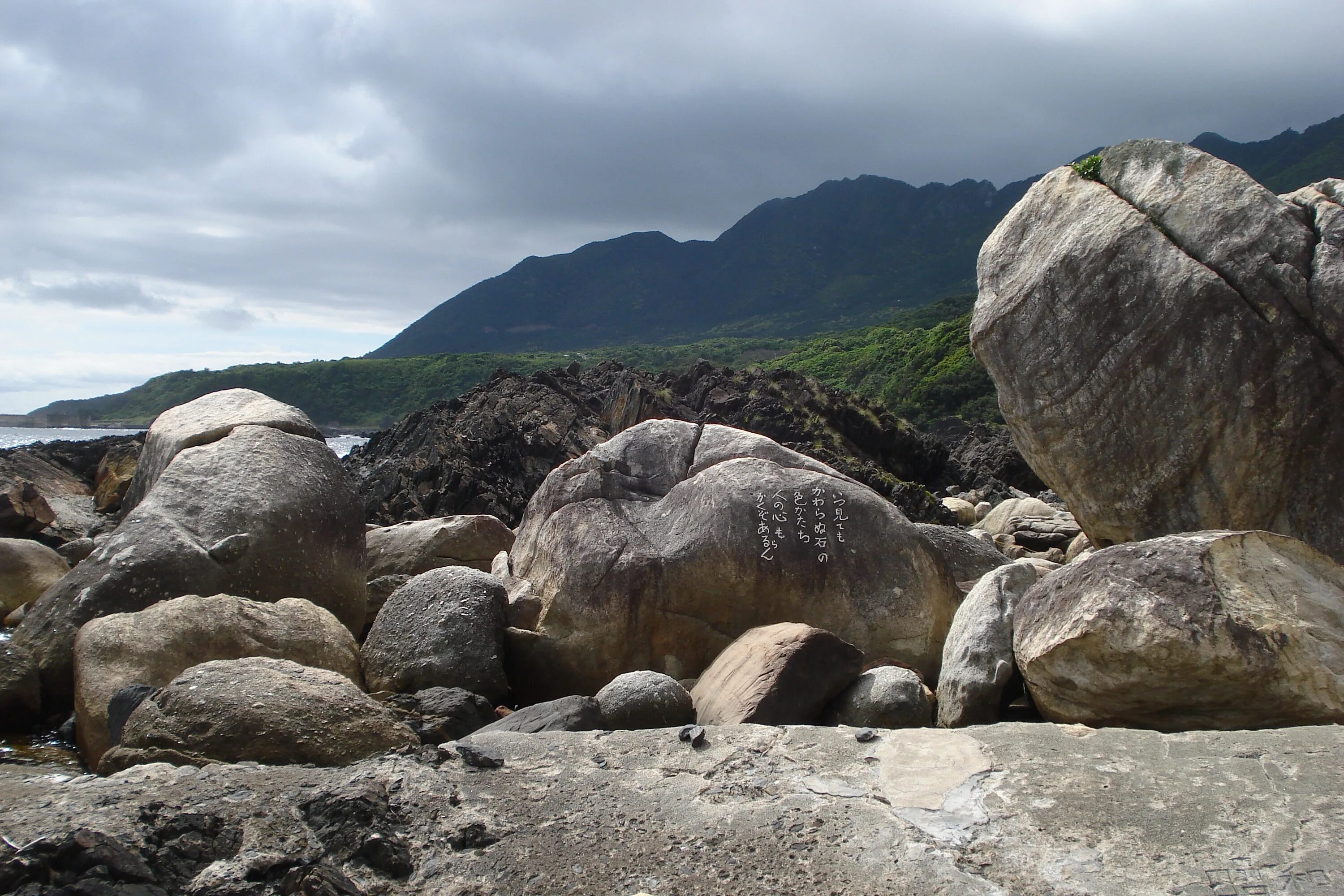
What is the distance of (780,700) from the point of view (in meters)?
6.21

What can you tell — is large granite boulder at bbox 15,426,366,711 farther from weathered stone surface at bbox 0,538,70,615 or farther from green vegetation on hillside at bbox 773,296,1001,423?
green vegetation on hillside at bbox 773,296,1001,423

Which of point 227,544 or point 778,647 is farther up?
point 227,544

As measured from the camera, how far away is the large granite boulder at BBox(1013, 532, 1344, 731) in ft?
16.9

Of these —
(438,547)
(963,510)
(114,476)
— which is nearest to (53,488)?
(114,476)

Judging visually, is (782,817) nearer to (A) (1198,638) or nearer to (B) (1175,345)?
(A) (1198,638)

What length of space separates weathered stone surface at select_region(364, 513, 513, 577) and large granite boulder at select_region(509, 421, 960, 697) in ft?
10.8

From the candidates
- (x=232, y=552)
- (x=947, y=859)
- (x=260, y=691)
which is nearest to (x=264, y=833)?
(x=260, y=691)

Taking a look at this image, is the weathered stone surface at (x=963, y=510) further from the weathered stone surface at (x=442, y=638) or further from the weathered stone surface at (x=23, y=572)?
the weathered stone surface at (x=23, y=572)

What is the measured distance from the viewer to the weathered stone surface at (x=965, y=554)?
9680mm

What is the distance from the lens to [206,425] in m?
10.2

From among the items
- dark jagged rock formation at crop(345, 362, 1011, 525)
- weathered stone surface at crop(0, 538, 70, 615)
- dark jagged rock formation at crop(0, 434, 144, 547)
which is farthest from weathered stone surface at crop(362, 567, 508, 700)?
dark jagged rock formation at crop(0, 434, 144, 547)

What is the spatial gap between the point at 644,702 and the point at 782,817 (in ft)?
6.75

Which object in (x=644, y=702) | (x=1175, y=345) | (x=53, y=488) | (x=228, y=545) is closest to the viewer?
(x=644, y=702)

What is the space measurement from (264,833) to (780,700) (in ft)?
10.4
